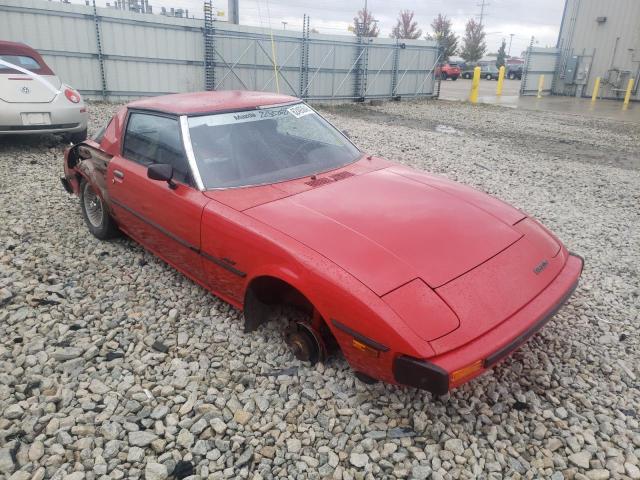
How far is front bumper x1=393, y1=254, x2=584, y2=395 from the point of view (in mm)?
1944

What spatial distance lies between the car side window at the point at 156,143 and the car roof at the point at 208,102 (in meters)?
0.09

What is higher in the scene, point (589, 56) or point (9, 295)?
point (589, 56)

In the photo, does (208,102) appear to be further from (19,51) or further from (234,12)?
(234,12)

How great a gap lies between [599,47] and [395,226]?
74.5 ft

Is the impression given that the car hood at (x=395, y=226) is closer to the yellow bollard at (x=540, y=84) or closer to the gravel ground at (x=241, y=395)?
the gravel ground at (x=241, y=395)

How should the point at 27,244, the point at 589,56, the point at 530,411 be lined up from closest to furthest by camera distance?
the point at 530,411, the point at 27,244, the point at 589,56

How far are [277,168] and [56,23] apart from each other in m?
11.6

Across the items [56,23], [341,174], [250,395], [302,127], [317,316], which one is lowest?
[250,395]

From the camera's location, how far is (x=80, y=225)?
4797 millimetres

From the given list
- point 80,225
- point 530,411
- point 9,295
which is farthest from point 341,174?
point 80,225

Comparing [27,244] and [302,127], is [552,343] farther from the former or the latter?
[27,244]

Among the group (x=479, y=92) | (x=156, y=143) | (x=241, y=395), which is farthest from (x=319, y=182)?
(x=479, y=92)

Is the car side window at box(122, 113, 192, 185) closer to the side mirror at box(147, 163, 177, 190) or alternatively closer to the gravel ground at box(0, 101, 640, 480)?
the side mirror at box(147, 163, 177, 190)

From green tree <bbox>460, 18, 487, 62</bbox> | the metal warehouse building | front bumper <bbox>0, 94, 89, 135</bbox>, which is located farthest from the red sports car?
green tree <bbox>460, 18, 487, 62</bbox>
